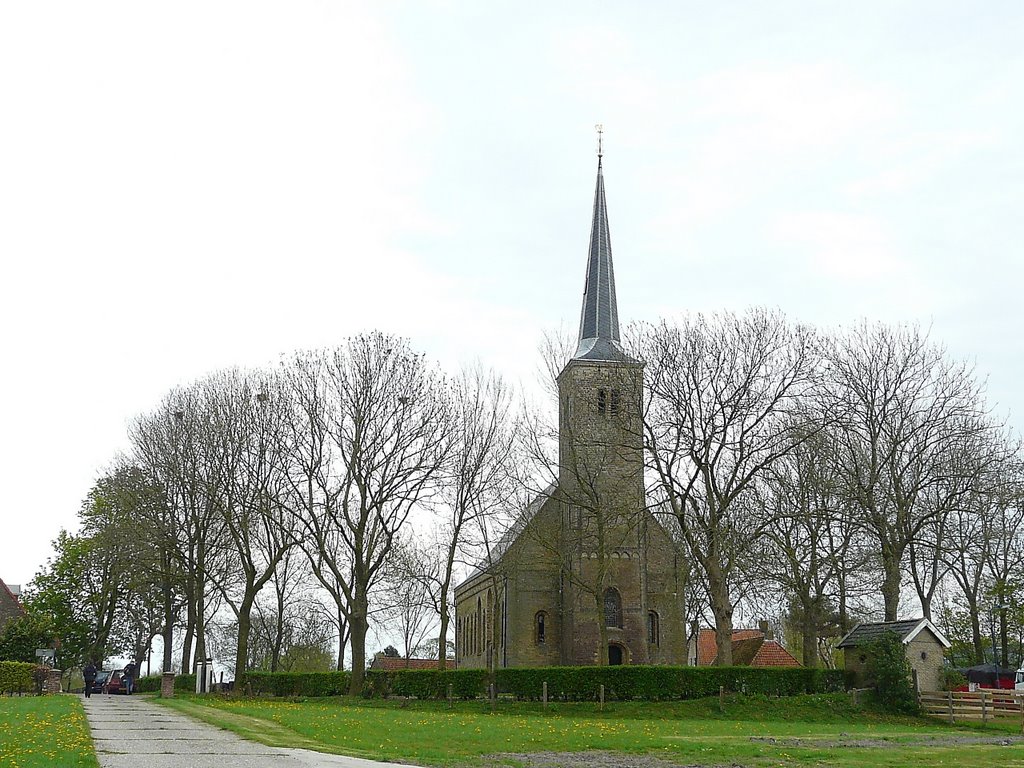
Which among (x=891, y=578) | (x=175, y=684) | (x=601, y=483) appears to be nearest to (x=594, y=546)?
(x=601, y=483)

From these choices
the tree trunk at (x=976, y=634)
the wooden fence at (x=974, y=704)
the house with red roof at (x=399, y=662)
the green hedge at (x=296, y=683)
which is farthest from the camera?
the house with red roof at (x=399, y=662)

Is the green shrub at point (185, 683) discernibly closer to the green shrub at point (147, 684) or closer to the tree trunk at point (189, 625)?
the tree trunk at point (189, 625)

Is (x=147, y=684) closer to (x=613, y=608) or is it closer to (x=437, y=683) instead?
(x=437, y=683)

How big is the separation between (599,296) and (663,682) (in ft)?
74.4

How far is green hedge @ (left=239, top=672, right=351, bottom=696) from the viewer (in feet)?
139

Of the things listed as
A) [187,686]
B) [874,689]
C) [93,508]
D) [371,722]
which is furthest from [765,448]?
[93,508]

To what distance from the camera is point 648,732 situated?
25.3 meters

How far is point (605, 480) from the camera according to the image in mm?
44094

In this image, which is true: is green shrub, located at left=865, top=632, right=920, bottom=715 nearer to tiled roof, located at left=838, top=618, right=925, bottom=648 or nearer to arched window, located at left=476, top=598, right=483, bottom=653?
tiled roof, located at left=838, top=618, right=925, bottom=648

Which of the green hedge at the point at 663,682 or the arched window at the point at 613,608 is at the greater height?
the arched window at the point at 613,608

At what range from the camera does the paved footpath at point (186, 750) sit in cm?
1514

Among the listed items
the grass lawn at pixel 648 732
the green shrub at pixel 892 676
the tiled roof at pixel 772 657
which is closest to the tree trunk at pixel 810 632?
the green shrub at pixel 892 676

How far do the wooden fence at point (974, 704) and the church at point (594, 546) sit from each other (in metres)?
11.8

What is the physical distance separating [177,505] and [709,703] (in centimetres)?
2464
